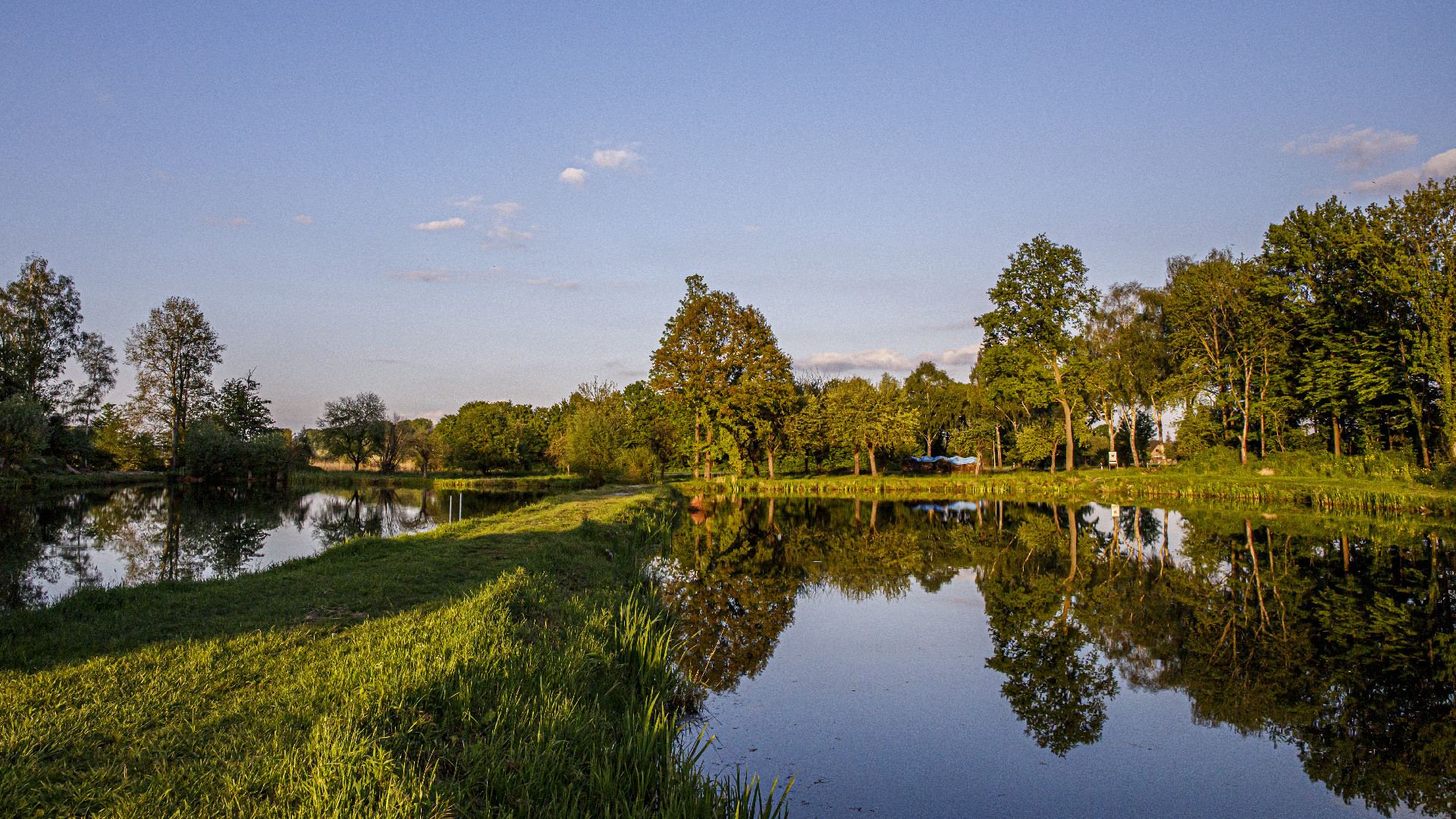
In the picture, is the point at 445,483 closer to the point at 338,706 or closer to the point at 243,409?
the point at 243,409

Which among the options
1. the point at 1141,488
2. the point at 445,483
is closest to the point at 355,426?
the point at 445,483

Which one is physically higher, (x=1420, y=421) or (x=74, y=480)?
(x=1420, y=421)

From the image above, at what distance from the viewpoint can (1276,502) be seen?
29391 millimetres

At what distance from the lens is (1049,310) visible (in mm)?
40938

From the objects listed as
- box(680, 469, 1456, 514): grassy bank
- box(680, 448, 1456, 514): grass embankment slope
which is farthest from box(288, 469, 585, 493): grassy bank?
box(680, 448, 1456, 514): grass embankment slope

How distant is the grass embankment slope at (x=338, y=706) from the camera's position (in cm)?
379

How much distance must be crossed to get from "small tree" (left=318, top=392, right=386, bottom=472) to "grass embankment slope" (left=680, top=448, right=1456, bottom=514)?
36919mm

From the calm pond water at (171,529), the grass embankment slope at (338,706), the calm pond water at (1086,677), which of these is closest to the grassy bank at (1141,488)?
the calm pond water at (1086,677)

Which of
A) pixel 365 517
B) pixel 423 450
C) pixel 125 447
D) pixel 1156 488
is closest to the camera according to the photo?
pixel 365 517

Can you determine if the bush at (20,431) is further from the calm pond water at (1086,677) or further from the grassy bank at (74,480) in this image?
the calm pond water at (1086,677)

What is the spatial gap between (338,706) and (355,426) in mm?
67209

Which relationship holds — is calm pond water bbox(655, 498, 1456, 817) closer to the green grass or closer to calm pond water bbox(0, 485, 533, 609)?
the green grass

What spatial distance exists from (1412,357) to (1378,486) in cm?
678

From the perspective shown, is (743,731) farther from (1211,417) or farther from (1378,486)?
(1211,417)
